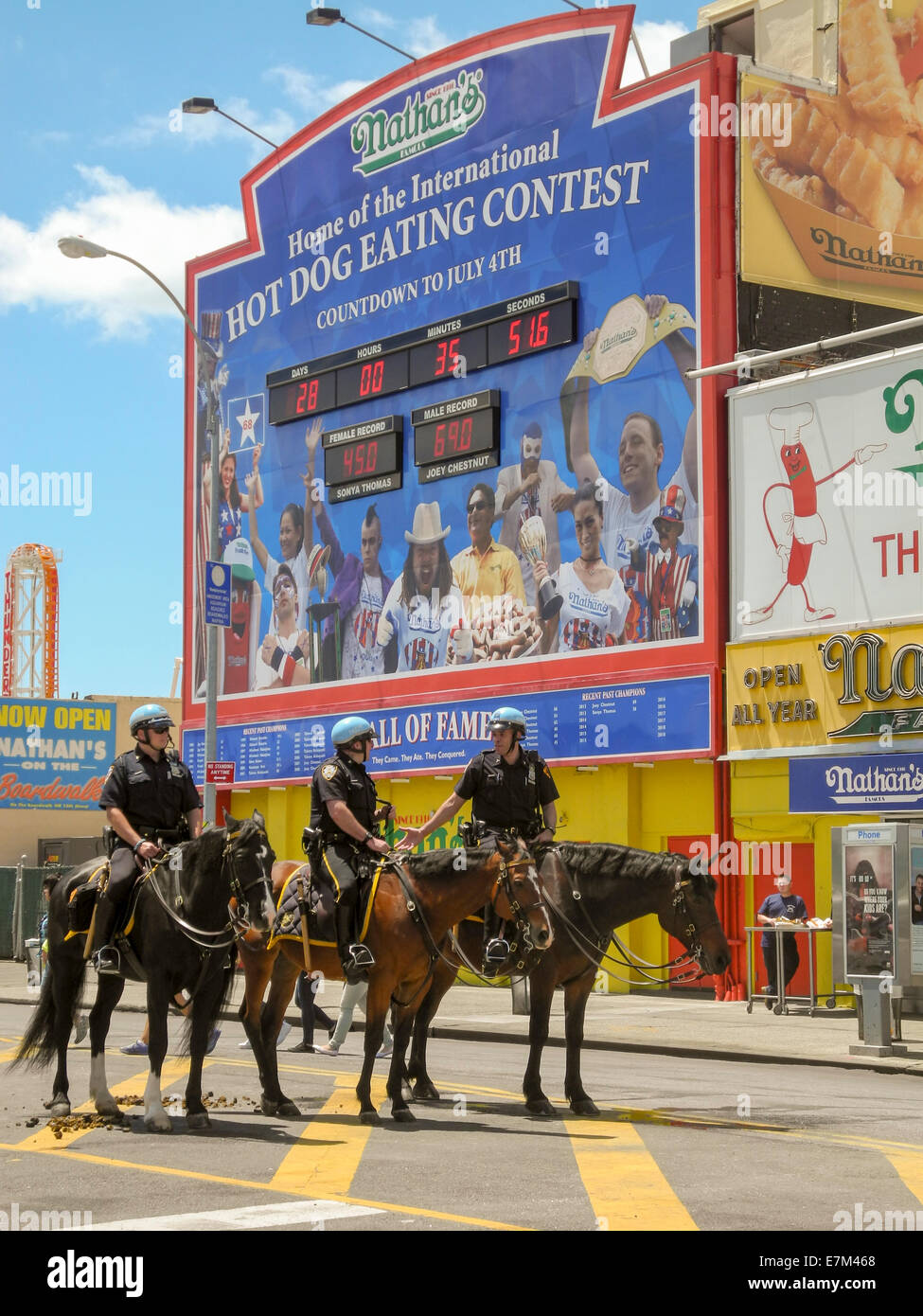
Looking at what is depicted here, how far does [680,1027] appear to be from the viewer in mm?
21562

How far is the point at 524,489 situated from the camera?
98.7ft

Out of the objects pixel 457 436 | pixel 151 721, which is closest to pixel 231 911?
pixel 151 721

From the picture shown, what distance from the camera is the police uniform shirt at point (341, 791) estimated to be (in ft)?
40.2

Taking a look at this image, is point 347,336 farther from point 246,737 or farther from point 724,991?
point 724,991

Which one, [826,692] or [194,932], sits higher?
[826,692]

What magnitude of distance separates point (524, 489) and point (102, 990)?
19.1m

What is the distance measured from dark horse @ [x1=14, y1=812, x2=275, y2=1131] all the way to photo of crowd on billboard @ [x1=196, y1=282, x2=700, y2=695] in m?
16.5

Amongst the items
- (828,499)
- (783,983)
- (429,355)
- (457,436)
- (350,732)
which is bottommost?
(783,983)

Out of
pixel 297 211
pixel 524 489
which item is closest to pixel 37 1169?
pixel 524 489

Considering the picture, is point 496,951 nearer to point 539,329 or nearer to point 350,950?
point 350,950

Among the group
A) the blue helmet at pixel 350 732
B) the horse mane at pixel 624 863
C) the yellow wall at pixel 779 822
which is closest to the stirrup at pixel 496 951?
the horse mane at pixel 624 863

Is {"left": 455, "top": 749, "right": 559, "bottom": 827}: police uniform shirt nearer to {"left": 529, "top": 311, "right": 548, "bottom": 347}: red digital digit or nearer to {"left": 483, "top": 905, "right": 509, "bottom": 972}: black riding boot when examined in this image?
{"left": 483, "top": 905, "right": 509, "bottom": 972}: black riding boot

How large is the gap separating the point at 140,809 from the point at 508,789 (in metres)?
A: 2.93

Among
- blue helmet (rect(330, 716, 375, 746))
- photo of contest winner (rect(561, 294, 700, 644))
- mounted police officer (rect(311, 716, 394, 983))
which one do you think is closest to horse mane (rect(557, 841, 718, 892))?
mounted police officer (rect(311, 716, 394, 983))
